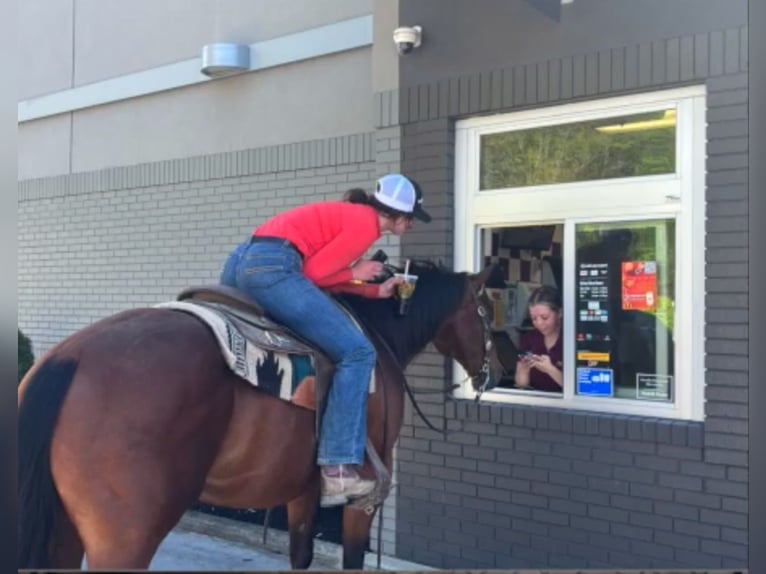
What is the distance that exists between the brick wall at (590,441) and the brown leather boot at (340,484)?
4.78 feet

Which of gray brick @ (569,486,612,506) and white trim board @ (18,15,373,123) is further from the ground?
white trim board @ (18,15,373,123)

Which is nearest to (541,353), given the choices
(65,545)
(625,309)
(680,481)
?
(625,309)

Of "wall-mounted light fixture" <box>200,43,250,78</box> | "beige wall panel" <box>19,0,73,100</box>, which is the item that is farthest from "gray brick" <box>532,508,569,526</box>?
"wall-mounted light fixture" <box>200,43,250,78</box>

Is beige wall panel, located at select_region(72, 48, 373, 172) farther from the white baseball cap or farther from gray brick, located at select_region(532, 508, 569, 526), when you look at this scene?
gray brick, located at select_region(532, 508, 569, 526)

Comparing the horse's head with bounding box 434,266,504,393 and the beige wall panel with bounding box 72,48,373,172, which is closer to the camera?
the horse's head with bounding box 434,266,504,393

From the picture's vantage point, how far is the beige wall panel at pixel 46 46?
4.87 metres

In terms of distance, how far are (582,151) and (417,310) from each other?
1372 mm

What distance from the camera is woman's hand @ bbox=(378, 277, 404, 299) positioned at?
4.59 metres

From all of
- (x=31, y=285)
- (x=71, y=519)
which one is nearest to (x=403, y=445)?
(x=71, y=519)

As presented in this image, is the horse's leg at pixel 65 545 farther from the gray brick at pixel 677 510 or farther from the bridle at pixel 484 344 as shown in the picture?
the gray brick at pixel 677 510

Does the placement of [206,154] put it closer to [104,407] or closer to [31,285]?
[31,285]

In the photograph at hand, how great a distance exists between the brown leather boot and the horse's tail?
4.03ft

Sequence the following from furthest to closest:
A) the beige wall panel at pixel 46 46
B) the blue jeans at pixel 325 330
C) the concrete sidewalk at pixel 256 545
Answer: the concrete sidewalk at pixel 256 545, the beige wall panel at pixel 46 46, the blue jeans at pixel 325 330

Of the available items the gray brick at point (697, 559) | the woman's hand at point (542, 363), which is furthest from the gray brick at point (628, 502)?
the woman's hand at point (542, 363)
